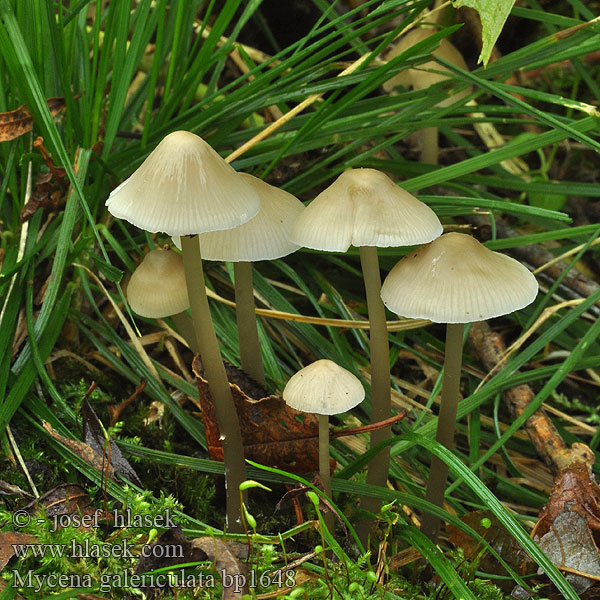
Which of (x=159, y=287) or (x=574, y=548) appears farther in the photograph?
(x=159, y=287)

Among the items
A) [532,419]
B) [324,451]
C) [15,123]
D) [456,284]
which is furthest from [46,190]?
[532,419]

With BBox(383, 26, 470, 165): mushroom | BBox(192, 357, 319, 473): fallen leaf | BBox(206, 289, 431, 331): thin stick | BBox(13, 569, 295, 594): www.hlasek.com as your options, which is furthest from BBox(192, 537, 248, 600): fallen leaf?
BBox(383, 26, 470, 165): mushroom

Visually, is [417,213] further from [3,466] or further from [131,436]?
[3,466]

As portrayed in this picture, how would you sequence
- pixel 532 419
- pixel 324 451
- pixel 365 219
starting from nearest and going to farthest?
pixel 365 219 < pixel 324 451 < pixel 532 419

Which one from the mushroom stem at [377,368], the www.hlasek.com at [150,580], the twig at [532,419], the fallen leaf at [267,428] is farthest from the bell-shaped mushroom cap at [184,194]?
the twig at [532,419]

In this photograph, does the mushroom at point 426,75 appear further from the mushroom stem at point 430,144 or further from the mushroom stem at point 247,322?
the mushroom stem at point 247,322

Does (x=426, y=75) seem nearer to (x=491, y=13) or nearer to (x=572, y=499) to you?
(x=491, y=13)
